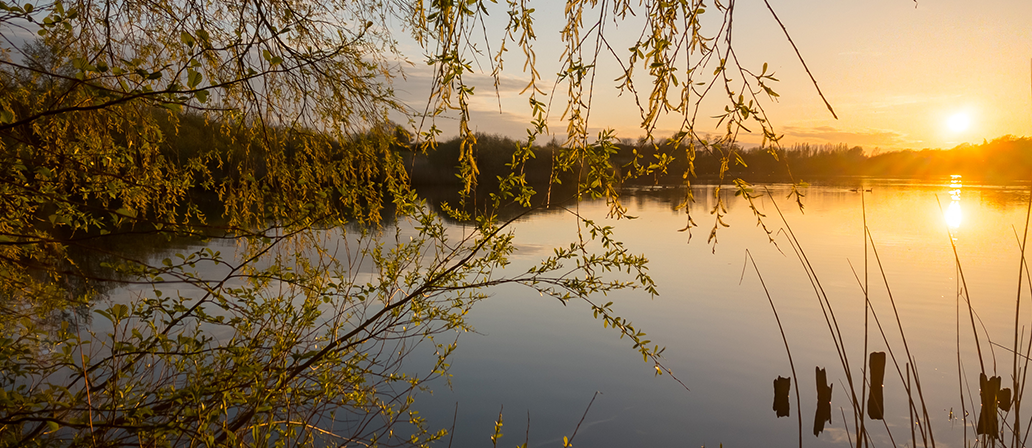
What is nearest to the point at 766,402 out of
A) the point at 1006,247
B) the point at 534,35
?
the point at 534,35

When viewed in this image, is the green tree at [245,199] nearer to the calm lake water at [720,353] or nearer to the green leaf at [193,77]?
the green leaf at [193,77]

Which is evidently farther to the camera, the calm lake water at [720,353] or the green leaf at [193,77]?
the calm lake water at [720,353]

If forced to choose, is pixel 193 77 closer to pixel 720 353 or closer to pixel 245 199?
pixel 245 199

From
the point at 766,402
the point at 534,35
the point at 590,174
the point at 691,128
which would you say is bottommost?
the point at 766,402

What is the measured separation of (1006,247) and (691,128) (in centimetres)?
1682

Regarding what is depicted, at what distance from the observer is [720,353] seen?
7562 millimetres

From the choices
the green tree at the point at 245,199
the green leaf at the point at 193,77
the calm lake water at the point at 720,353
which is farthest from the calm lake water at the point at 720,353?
the green leaf at the point at 193,77

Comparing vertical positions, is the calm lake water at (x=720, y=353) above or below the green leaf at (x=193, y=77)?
below

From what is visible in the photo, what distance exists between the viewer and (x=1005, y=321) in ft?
28.8

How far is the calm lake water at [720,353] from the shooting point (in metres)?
5.91

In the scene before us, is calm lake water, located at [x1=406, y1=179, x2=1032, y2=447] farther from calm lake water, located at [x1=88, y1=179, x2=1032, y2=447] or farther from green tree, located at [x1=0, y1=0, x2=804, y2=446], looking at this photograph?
green tree, located at [x1=0, y1=0, x2=804, y2=446]

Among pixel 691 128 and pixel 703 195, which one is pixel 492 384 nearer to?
pixel 691 128

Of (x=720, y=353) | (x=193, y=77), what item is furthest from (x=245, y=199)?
(x=720, y=353)

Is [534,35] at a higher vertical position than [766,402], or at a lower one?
higher
